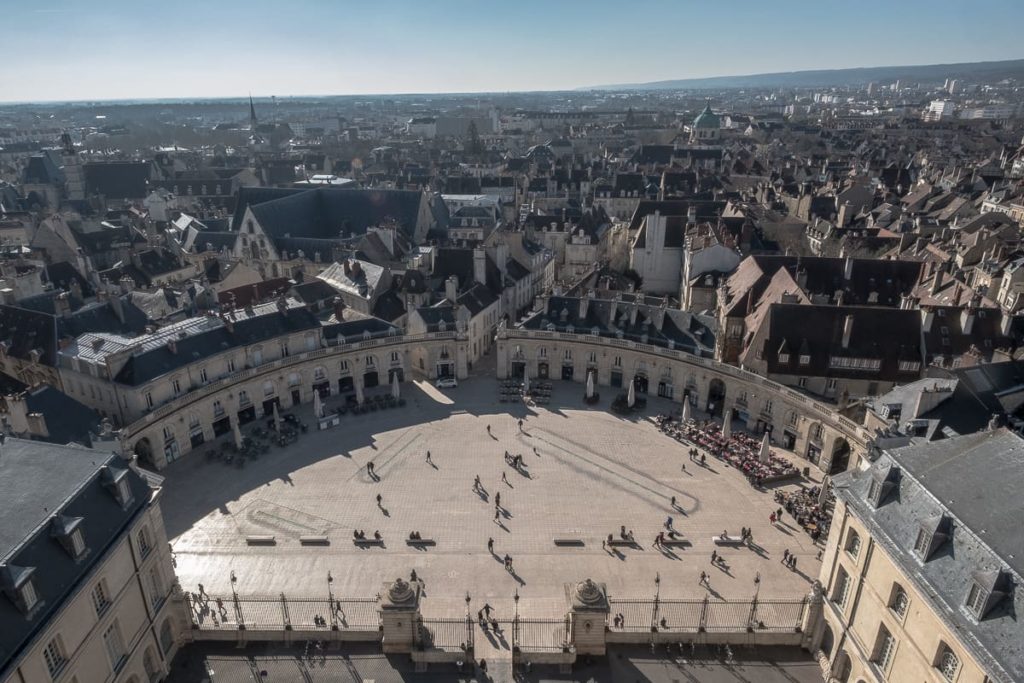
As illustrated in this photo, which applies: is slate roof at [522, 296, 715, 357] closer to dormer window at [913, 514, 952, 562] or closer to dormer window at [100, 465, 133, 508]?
dormer window at [913, 514, 952, 562]

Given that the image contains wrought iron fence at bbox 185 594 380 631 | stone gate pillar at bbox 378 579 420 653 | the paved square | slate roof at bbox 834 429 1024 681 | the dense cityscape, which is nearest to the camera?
slate roof at bbox 834 429 1024 681

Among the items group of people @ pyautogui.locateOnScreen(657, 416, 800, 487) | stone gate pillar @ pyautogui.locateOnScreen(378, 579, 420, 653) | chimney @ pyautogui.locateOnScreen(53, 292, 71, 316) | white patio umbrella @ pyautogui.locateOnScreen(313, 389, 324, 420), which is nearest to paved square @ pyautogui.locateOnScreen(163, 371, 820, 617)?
group of people @ pyautogui.locateOnScreen(657, 416, 800, 487)

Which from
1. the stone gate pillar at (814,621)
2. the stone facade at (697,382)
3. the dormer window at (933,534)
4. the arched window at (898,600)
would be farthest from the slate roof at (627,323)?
the dormer window at (933,534)

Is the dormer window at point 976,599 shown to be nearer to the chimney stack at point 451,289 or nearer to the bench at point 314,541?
the bench at point 314,541

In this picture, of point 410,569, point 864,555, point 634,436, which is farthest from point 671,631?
point 634,436

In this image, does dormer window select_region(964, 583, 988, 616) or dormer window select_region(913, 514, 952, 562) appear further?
dormer window select_region(913, 514, 952, 562)

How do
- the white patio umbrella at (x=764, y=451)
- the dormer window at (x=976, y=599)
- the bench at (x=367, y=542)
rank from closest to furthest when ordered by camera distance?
the dormer window at (x=976, y=599) → the bench at (x=367, y=542) → the white patio umbrella at (x=764, y=451)

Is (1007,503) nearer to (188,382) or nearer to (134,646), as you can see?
(134,646)
